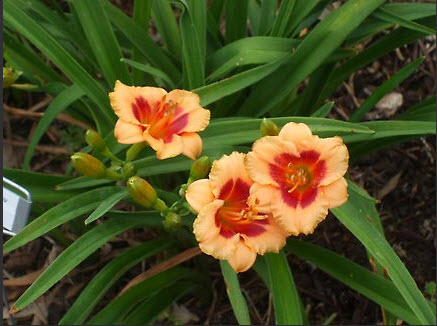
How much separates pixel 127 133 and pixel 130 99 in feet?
0.26

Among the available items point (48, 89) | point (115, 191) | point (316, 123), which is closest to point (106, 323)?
point (115, 191)

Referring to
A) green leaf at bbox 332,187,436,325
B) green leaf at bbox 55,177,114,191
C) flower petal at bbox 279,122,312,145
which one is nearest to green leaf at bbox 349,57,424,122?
green leaf at bbox 332,187,436,325

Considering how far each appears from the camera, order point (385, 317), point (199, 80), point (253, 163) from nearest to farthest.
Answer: point (253, 163) → point (199, 80) → point (385, 317)

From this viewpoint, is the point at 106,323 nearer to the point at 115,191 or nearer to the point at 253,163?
the point at 115,191

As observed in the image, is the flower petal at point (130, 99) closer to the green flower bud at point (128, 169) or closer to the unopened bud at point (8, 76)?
the green flower bud at point (128, 169)

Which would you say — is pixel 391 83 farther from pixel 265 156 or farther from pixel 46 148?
pixel 46 148

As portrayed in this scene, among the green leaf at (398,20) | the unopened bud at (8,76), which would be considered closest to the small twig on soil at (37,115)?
the unopened bud at (8,76)

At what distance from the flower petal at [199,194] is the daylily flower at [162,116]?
0.06 meters

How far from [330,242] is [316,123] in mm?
735

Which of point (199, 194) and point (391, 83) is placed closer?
point (199, 194)

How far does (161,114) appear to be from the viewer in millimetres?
1106

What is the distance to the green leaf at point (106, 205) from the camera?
1.07 m

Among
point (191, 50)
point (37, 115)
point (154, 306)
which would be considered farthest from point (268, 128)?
point (37, 115)

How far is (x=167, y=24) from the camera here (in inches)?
58.2
